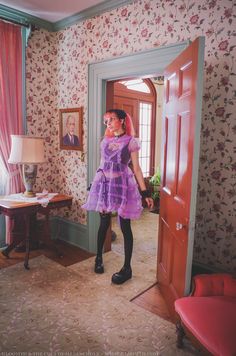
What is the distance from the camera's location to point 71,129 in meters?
3.23

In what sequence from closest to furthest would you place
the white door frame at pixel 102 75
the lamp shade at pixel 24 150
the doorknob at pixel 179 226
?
the doorknob at pixel 179 226 → the white door frame at pixel 102 75 → the lamp shade at pixel 24 150

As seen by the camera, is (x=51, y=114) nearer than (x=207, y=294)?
No

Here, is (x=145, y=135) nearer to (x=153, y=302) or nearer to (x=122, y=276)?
(x=122, y=276)

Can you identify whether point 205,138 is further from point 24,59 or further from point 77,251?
point 24,59

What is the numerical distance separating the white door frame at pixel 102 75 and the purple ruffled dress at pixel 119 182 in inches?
19.1

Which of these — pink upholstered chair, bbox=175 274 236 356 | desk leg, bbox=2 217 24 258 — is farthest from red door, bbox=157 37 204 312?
desk leg, bbox=2 217 24 258

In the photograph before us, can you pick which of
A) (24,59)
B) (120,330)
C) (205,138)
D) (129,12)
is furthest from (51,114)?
(120,330)

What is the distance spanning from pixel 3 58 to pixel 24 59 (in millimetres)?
245

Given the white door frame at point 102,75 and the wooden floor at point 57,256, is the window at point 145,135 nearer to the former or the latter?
the white door frame at point 102,75

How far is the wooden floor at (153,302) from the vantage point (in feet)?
6.93

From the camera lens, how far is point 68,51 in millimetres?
3178

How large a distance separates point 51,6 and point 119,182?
6.27ft

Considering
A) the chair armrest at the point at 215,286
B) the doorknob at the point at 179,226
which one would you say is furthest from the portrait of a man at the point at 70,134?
the chair armrest at the point at 215,286

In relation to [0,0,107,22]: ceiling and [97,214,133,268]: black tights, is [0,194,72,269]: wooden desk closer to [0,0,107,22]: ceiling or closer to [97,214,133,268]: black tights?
[97,214,133,268]: black tights
